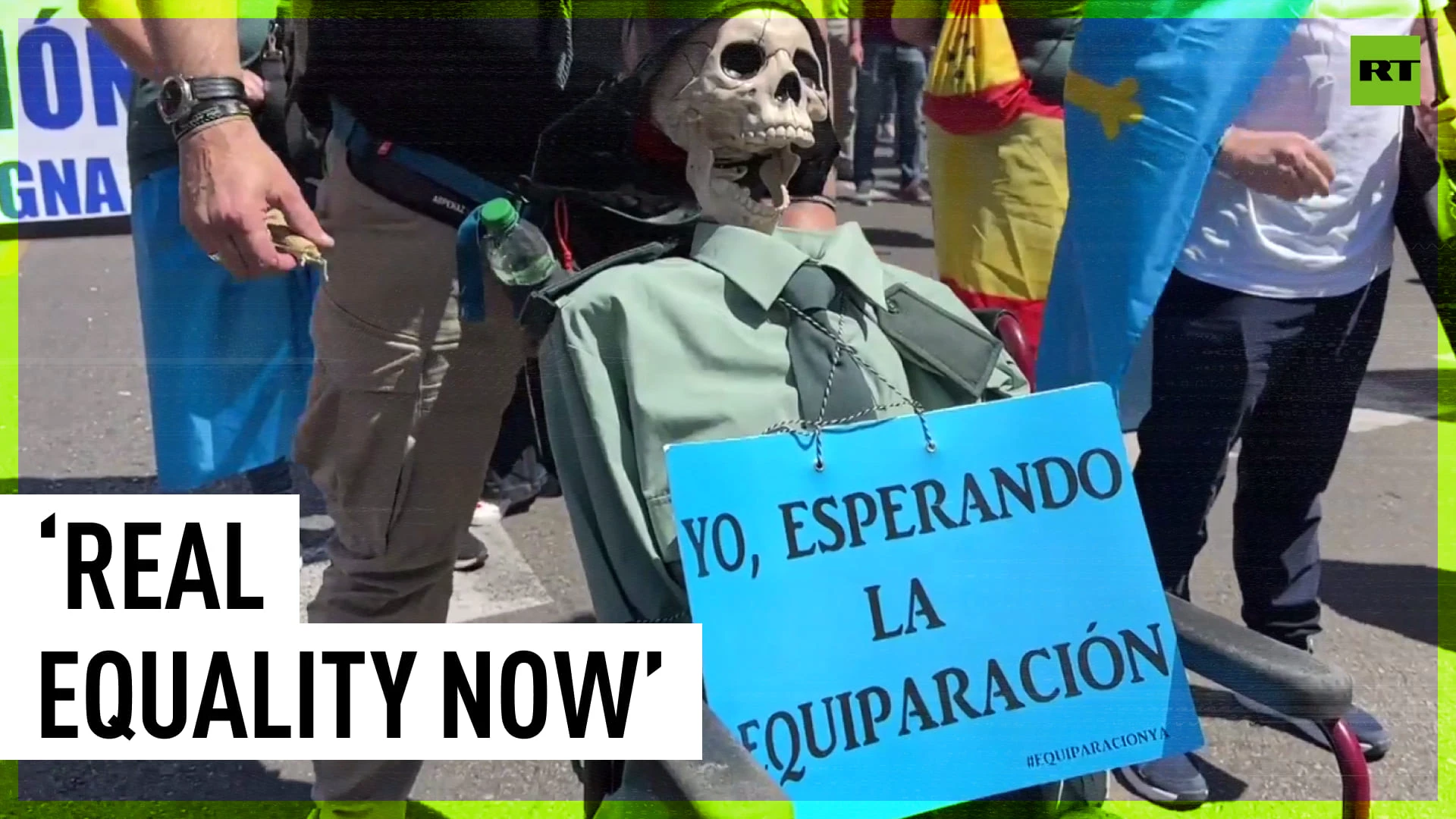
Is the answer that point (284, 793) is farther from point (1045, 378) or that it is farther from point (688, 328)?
point (1045, 378)

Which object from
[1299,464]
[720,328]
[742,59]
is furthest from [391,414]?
[1299,464]

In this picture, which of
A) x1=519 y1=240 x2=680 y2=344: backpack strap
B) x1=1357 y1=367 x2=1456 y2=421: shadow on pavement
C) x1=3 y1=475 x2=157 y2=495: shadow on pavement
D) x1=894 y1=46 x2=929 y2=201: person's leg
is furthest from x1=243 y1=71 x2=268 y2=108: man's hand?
x1=1357 y1=367 x2=1456 y2=421: shadow on pavement

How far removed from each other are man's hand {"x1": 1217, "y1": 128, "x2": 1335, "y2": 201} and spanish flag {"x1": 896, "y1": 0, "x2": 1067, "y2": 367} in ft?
0.67

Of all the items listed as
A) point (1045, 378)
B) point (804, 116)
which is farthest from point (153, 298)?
point (1045, 378)

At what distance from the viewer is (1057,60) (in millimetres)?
1553

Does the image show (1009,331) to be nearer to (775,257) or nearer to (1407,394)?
(775,257)

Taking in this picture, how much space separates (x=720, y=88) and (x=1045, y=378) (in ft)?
2.00

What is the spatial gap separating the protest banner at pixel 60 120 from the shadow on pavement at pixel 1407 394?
154 centimetres

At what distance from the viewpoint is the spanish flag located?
5.08 ft

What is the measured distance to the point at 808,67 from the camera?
1338mm

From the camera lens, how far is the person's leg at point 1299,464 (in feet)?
5.65

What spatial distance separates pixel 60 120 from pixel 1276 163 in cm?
140

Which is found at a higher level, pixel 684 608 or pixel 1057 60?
pixel 1057 60

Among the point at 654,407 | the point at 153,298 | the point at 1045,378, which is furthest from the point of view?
the point at 1045,378
